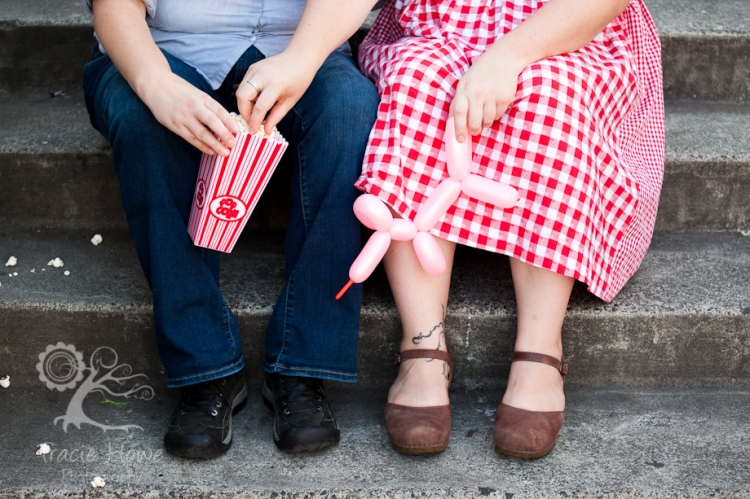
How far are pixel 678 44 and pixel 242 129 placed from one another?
4.66 feet

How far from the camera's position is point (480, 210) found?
138 centimetres

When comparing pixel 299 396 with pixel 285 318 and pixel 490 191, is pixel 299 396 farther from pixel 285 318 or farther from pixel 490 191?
pixel 490 191

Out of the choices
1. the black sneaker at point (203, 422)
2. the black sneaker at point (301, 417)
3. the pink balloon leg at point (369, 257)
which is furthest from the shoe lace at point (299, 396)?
the pink balloon leg at point (369, 257)

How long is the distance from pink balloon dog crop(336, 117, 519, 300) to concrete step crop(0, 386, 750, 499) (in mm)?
337

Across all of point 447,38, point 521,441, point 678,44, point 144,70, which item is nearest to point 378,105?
point 447,38

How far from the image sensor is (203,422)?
4.46 feet

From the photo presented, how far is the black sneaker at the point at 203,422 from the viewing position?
1340 mm

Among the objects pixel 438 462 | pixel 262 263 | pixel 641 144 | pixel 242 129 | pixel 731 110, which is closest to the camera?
pixel 242 129

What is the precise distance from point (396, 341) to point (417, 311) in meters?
0.16

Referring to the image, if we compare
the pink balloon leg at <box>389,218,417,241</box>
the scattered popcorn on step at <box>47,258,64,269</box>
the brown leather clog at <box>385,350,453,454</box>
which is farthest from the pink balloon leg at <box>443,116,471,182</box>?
the scattered popcorn on step at <box>47,258,64,269</box>

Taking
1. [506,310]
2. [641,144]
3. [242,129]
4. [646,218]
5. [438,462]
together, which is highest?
[242,129]

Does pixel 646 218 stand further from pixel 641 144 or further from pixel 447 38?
pixel 447 38

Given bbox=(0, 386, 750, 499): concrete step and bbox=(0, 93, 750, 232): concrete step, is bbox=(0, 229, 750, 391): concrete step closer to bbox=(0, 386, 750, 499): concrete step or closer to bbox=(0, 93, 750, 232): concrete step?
bbox=(0, 386, 750, 499): concrete step

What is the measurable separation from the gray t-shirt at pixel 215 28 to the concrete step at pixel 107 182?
0.32 metres
